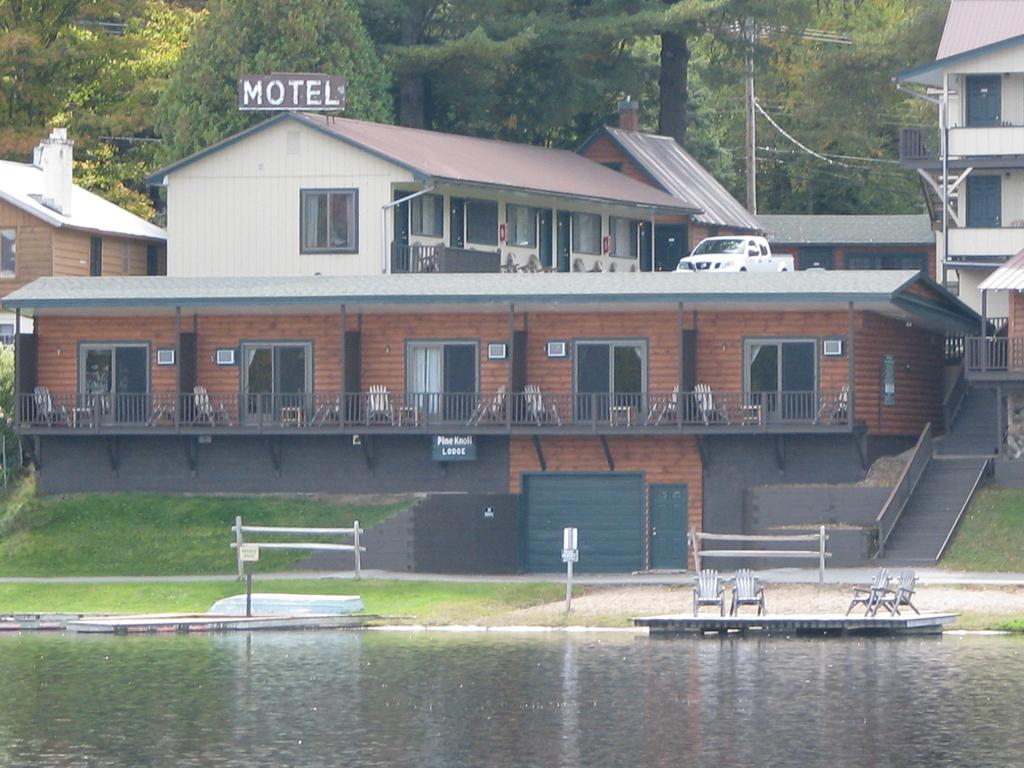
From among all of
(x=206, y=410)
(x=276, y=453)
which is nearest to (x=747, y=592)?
(x=276, y=453)

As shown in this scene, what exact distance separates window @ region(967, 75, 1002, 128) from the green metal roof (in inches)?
933

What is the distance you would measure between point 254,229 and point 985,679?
111ft

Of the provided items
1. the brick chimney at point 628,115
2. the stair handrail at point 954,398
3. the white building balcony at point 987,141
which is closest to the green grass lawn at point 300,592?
the stair handrail at point 954,398

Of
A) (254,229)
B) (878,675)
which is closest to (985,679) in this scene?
(878,675)

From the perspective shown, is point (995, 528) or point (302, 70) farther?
point (302, 70)

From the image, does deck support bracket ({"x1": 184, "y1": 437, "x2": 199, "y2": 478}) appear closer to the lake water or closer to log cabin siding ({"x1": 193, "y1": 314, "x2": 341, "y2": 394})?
log cabin siding ({"x1": 193, "y1": 314, "x2": 341, "y2": 394})

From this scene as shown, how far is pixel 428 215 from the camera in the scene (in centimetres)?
7231

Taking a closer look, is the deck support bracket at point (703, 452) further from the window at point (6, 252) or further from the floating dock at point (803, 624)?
the window at point (6, 252)

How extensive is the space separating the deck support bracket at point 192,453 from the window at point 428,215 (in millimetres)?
10795

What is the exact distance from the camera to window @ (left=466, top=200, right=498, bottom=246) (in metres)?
74.4

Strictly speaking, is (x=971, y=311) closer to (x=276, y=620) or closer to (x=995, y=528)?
(x=995, y=528)

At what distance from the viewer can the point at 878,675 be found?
44875mm

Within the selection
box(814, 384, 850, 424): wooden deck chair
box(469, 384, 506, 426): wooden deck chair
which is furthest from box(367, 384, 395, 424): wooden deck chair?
box(814, 384, 850, 424): wooden deck chair

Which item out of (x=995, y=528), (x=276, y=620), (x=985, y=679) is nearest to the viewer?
(x=985, y=679)
